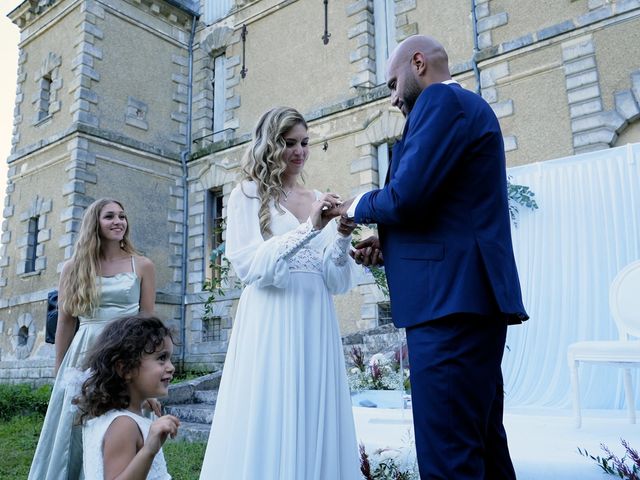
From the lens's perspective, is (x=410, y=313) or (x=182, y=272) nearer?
(x=410, y=313)

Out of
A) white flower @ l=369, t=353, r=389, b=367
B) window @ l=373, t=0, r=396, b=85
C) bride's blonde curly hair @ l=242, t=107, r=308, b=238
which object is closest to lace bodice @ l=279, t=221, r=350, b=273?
bride's blonde curly hair @ l=242, t=107, r=308, b=238

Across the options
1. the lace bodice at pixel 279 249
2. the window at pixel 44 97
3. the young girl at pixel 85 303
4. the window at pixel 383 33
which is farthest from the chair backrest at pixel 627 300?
the window at pixel 44 97

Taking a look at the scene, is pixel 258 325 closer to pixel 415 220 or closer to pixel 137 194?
pixel 415 220

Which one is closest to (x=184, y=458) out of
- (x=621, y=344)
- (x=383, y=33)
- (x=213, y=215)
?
(x=621, y=344)

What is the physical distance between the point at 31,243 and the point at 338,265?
11.7 m

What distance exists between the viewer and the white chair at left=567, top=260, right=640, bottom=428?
3258 millimetres

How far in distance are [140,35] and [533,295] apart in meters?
10.6

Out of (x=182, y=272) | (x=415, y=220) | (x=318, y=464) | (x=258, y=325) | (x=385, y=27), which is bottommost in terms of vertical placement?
(x=318, y=464)

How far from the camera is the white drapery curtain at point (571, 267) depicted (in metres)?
5.29

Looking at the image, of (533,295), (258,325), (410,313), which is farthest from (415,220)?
(533,295)

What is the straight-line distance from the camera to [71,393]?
258 cm

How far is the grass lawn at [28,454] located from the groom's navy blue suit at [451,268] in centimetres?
289

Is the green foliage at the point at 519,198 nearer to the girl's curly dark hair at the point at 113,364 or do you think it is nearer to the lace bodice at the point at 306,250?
the lace bodice at the point at 306,250

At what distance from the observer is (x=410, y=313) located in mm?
1642
